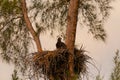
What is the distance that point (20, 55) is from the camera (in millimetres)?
14742

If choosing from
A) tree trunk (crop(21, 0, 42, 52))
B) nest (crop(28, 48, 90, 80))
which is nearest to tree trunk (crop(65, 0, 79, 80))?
nest (crop(28, 48, 90, 80))

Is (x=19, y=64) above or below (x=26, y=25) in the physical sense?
below

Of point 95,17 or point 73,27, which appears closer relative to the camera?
point 73,27

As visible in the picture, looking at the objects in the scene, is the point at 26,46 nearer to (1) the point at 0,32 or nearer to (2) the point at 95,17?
(1) the point at 0,32

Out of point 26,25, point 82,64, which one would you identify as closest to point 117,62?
point 82,64

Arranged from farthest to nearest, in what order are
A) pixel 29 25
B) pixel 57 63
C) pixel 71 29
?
pixel 29 25, pixel 71 29, pixel 57 63

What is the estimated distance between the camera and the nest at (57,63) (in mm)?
12180

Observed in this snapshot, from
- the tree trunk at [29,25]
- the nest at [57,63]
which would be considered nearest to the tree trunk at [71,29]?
the nest at [57,63]

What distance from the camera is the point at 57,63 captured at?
40.6ft

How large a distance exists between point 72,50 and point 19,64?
238cm

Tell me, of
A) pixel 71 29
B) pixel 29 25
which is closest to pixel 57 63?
pixel 71 29

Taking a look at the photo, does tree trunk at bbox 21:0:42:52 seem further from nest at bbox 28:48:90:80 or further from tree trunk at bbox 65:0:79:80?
nest at bbox 28:48:90:80

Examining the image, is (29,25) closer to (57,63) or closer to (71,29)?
(71,29)

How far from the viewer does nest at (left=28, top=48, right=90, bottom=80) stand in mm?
12180
